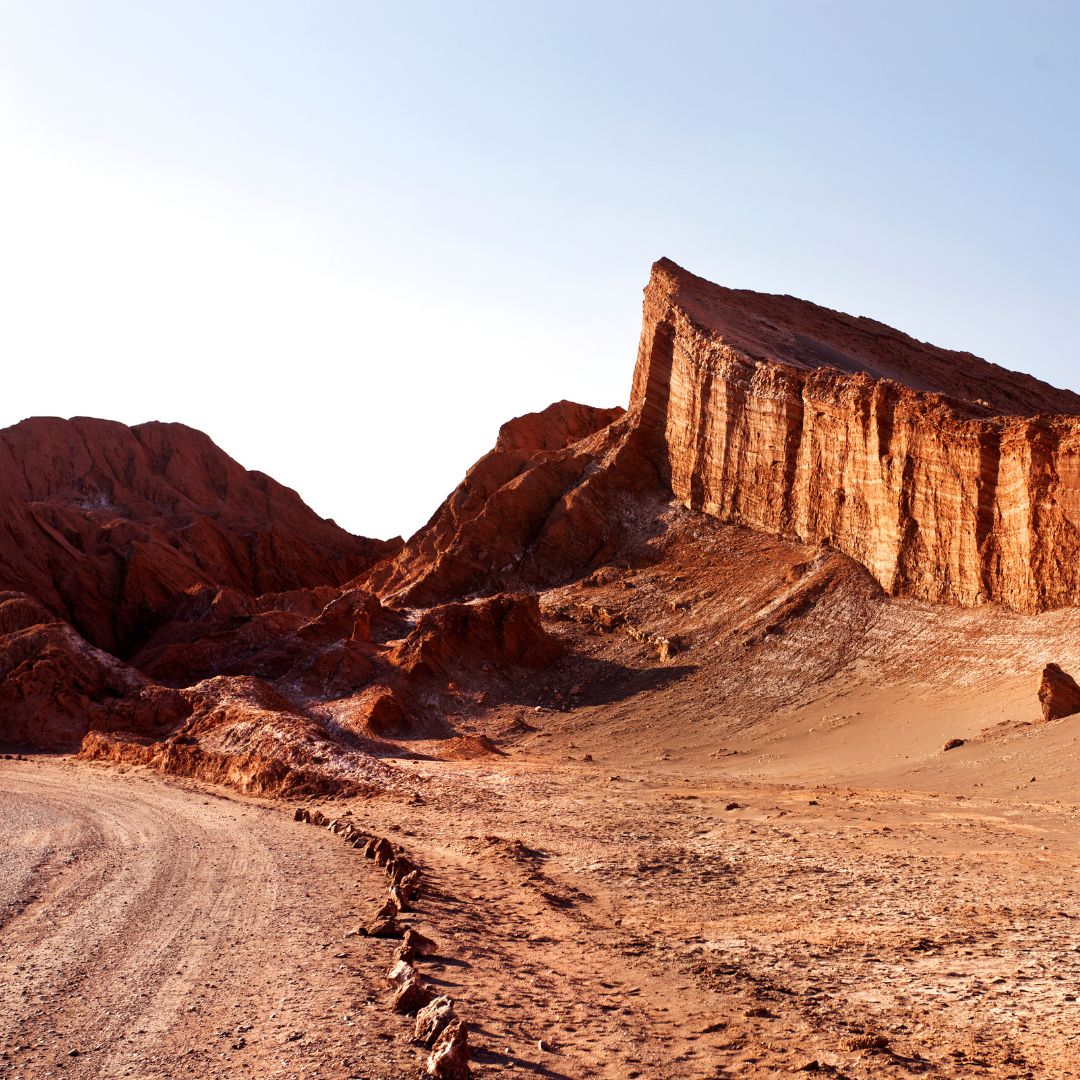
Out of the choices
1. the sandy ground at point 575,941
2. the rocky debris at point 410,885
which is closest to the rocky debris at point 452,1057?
the sandy ground at point 575,941

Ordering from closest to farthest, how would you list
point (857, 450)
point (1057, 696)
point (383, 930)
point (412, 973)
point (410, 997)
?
point (410, 997)
point (412, 973)
point (383, 930)
point (1057, 696)
point (857, 450)

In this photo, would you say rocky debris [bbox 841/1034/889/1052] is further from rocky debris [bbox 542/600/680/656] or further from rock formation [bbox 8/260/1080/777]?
rocky debris [bbox 542/600/680/656]

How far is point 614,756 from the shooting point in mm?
29828

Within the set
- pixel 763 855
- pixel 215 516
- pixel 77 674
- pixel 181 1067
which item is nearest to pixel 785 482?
pixel 77 674

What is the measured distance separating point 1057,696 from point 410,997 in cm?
1907

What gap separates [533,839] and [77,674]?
20292 mm

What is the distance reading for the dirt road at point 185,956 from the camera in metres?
7.21

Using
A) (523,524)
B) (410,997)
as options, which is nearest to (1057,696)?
(410,997)

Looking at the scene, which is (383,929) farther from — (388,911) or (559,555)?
(559,555)

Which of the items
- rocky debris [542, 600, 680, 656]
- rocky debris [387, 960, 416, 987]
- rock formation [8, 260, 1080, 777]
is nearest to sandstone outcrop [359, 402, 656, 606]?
rock formation [8, 260, 1080, 777]

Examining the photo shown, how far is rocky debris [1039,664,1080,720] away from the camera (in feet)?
75.7

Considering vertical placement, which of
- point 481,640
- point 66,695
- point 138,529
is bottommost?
point 66,695

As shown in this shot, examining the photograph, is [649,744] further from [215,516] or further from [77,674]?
[215,516]

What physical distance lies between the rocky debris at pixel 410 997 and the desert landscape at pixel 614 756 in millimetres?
22
